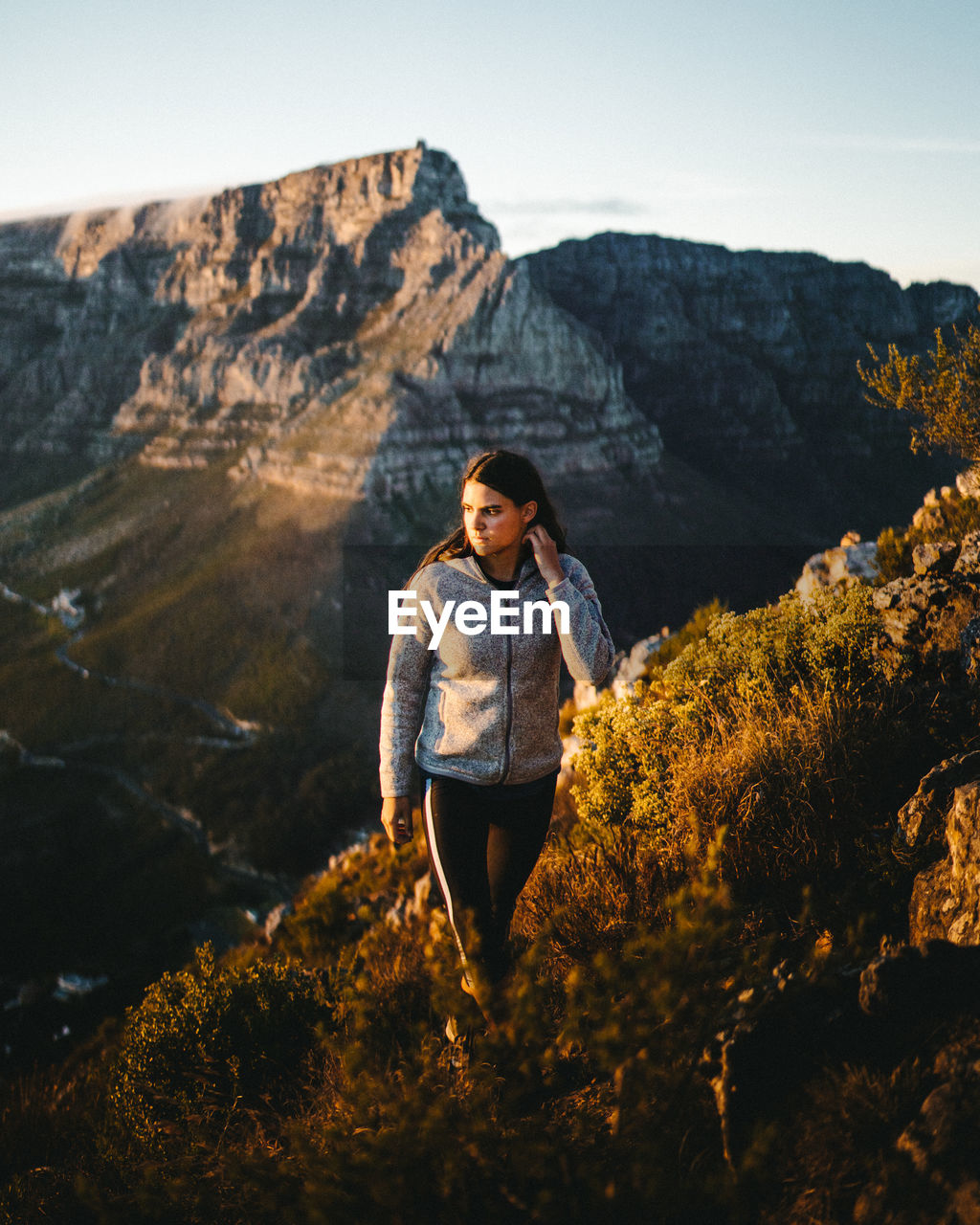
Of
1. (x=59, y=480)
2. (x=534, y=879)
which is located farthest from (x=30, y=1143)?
(x=59, y=480)

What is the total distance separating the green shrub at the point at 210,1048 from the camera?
3.78m

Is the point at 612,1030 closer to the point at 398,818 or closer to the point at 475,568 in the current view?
the point at 398,818

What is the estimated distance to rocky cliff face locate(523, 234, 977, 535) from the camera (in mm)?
133125

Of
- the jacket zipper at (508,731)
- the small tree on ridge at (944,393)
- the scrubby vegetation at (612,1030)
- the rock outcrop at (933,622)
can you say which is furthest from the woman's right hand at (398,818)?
the small tree on ridge at (944,393)

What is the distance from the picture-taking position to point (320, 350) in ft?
371

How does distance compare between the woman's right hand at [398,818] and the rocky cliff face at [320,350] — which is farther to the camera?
the rocky cliff face at [320,350]

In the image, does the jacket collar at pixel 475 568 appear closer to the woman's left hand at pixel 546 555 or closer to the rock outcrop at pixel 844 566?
the woman's left hand at pixel 546 555

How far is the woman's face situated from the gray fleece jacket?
129mm

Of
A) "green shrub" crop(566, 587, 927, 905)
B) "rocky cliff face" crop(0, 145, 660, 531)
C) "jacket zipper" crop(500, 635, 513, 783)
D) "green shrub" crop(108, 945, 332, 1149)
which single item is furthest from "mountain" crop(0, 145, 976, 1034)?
"jacket zipper" crop(500, 635, 513, 783)

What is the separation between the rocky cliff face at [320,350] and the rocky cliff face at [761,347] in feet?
87.8

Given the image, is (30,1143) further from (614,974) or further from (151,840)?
(151,840)

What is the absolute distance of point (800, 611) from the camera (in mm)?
5680

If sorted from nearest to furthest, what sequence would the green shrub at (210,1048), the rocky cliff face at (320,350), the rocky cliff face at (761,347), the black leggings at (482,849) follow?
the black leggings at (482,849) → the green shrub at (210,1048) → the rocky cliff face at (320,350) → the rocky cliff face at (761,347)

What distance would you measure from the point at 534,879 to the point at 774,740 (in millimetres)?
1515
